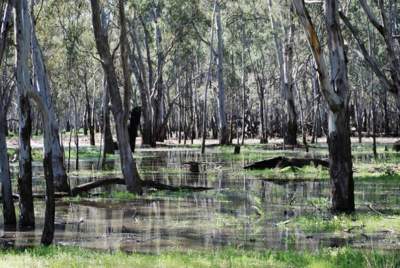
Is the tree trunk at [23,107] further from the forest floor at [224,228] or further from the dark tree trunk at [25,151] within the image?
the forest floor at [224,228]

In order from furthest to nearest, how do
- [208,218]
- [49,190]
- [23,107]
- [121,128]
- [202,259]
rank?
1. [121,128]
2. [208,218]
3. [23,107]
4. [49,190]
5. [202,259]

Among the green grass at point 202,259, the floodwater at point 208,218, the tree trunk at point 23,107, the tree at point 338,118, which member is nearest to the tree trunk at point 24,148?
the tree trunk at point 23,107

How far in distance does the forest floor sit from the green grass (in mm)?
13

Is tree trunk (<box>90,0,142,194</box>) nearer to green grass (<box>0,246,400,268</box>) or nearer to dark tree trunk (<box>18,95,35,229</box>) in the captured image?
dark tree trunk (<box>18,95,35,229</box>)

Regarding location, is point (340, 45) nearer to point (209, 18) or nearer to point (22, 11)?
point (22, 11)

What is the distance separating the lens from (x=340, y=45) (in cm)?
1477

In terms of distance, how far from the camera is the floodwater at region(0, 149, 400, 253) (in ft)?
39.4

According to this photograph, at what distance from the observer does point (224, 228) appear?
540 inches

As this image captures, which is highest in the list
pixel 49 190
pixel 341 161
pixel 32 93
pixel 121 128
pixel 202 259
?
pixel 32 93

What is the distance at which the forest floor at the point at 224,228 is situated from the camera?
936cm

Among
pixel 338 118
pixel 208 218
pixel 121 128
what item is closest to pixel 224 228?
pixel 208 218

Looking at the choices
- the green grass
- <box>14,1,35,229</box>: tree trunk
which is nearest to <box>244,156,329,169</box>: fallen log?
<box>14,1,35,229</box>: tree trunk

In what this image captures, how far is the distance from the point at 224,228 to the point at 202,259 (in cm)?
435

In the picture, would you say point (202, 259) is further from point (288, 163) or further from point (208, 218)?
point (288, 163)
